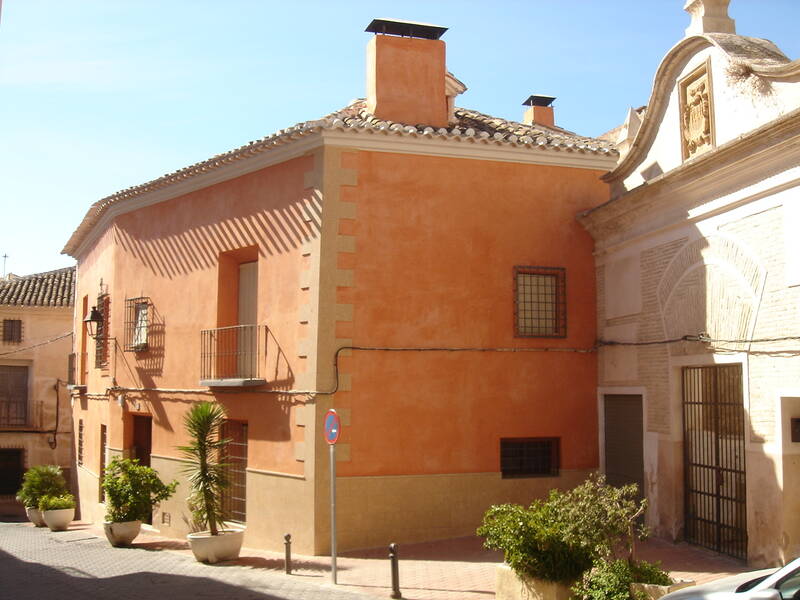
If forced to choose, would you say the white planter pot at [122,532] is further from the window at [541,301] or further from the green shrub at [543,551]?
the green shrub at [543,551]

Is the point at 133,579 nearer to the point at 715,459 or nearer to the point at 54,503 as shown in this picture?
the point at 715,459

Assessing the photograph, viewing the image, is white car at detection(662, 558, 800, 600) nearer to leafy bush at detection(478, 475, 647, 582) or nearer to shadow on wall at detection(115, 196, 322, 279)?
leafy bush at detection(478, 475, 647, 582)

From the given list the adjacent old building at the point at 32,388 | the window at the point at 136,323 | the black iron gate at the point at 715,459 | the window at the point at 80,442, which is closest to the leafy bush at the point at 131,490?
the window at the point at 136,323

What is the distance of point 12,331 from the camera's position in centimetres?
3225

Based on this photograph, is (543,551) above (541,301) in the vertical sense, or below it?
below

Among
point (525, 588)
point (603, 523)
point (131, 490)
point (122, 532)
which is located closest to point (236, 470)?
point (131, 490)

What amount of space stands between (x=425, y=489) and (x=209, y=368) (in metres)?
4.79

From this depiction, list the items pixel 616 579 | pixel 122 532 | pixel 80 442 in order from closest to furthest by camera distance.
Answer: pixel 616 579, pixel 122 532, pixel 80 442

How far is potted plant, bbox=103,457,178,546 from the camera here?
53.2 ft

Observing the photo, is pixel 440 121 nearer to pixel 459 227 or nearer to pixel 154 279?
pixel 459 227

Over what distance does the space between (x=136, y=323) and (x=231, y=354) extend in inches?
164

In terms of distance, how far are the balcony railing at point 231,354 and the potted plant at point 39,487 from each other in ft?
25.8

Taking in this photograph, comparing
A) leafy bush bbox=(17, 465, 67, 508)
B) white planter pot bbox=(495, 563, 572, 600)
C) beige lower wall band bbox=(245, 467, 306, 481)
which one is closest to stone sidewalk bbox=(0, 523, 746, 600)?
white planter pot bbox=(495, 563, 572, 600)

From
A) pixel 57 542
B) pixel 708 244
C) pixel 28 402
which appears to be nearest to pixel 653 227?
pixel 708 244
